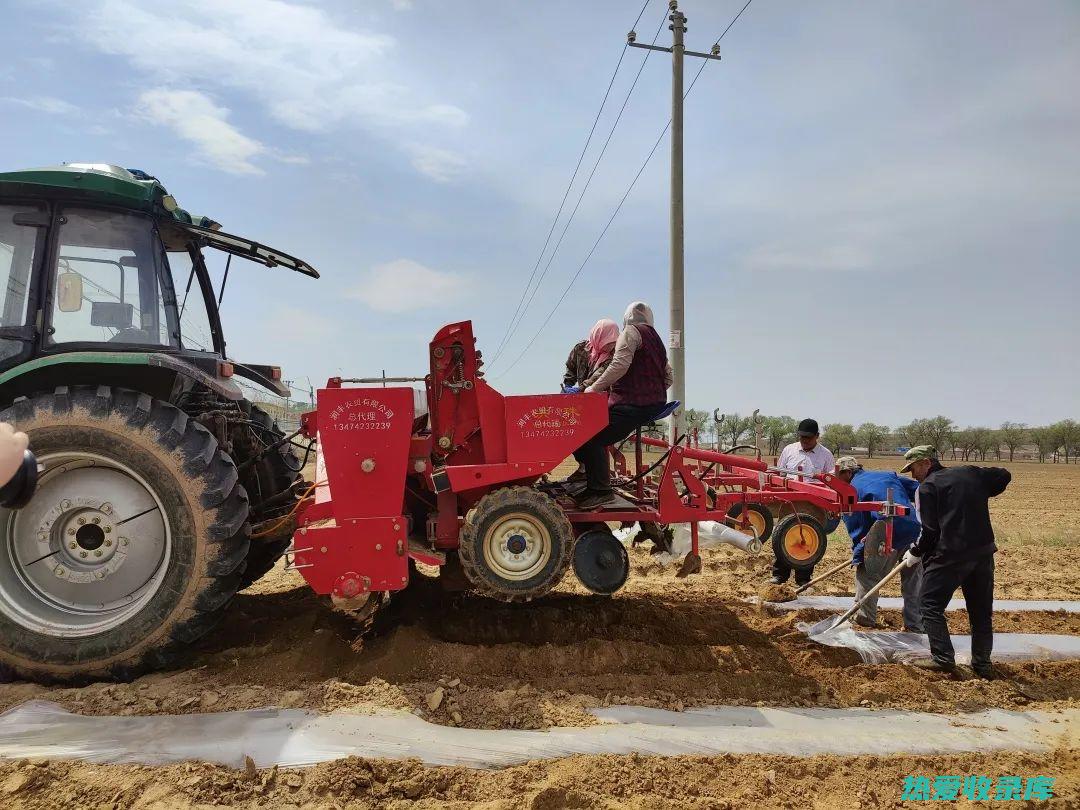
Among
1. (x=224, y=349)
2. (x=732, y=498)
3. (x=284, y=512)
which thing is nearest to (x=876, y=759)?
(x=732, y=498)

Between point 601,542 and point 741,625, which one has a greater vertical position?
point 601,542

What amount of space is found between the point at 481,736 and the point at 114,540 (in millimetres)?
2216

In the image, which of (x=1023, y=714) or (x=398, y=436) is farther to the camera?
(x=398, y=436)

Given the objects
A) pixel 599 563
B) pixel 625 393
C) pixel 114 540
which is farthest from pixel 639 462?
pixel 114 540

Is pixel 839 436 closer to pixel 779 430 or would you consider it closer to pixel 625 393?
pixel 779 430

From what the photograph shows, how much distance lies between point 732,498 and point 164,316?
4007 millimetres

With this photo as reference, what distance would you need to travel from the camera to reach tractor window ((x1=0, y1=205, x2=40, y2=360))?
3.59m

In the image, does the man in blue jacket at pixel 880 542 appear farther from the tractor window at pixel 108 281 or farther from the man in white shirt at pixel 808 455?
the tractor window at pixel 108 281

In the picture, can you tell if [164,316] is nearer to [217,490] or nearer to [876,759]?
[217,490]

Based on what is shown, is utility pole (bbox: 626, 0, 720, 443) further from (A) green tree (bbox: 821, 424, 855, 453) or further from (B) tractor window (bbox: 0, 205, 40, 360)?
(A) green tree (bbox: 821, 424, 855, 453)

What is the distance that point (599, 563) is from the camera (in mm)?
3955

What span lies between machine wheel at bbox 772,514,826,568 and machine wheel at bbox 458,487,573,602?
253 cm

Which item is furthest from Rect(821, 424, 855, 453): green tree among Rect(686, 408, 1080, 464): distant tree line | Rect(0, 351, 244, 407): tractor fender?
Rect(0, 351, 244, 407): tractor fender

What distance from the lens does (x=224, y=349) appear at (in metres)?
5.12
